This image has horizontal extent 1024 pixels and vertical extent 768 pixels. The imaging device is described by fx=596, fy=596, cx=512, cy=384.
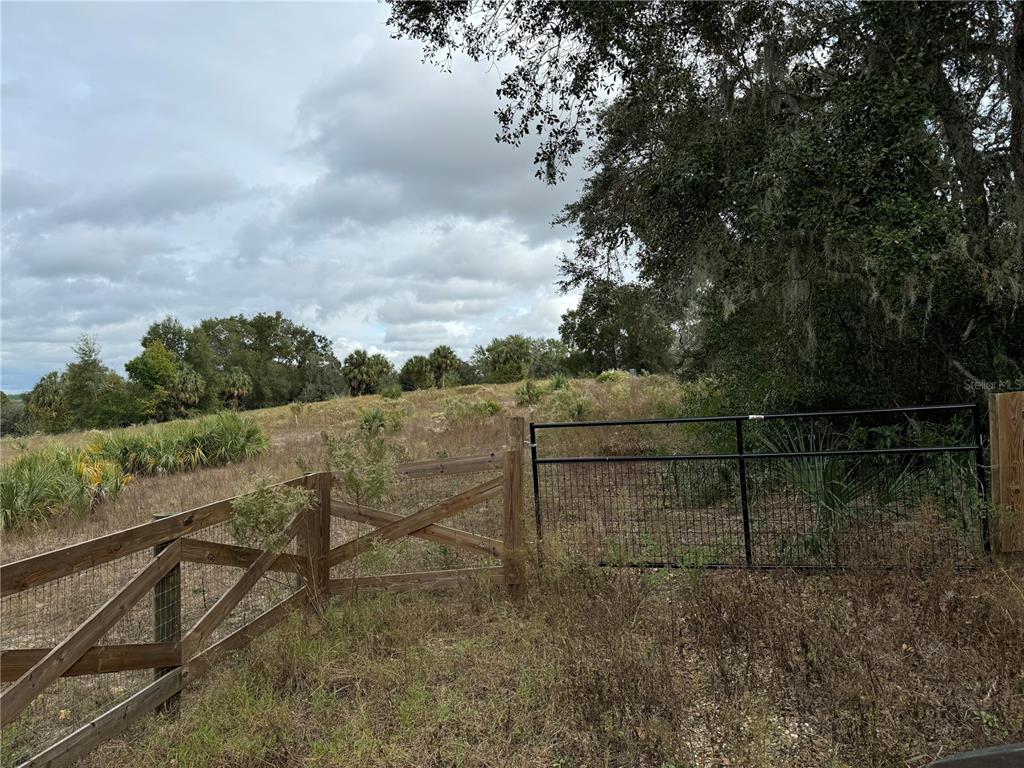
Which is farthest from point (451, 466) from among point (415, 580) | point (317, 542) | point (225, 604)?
point (225, 604)

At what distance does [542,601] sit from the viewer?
4.68 m

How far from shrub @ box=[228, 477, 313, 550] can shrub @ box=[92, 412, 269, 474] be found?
1134cm

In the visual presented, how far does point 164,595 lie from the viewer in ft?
12.2

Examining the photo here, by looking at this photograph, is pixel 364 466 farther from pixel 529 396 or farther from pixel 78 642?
pixel 529 396

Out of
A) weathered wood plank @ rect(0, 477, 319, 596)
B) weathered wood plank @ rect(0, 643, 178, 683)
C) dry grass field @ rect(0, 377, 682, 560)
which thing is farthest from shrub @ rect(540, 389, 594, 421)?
weathered wood plank @ rect(0, 643, 178, 683)

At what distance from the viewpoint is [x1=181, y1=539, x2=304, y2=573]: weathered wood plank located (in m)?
3.87

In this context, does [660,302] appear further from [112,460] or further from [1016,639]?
[112,460]

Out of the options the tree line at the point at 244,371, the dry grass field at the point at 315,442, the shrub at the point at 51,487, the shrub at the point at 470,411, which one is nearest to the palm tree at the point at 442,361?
the tree line at the point at 244,371

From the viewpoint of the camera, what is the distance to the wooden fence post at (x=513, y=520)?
16.7 feet

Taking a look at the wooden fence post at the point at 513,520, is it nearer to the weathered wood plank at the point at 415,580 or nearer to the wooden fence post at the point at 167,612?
the weathered wood plank at the point at 415,580

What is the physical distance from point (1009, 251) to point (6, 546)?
13.1m

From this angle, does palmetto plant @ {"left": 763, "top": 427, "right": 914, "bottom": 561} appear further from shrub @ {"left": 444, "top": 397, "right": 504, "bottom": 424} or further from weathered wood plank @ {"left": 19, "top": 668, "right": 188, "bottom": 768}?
shrub @ {"left": 444, "top": 397, "right": 504, "bottom": 424}

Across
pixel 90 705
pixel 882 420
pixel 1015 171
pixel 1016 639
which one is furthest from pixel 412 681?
pixel 1015 171

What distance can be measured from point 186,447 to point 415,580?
11.8 m
